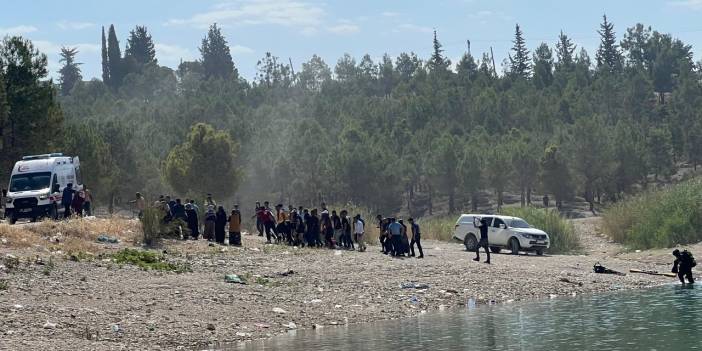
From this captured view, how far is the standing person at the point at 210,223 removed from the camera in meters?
36.2

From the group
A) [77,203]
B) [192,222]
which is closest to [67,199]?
[77,203]

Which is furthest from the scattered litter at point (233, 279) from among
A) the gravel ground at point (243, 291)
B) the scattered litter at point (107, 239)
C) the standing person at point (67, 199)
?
the standing person at point (67, 199)

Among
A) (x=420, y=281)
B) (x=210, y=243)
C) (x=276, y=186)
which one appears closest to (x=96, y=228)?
(x=210, y=243)

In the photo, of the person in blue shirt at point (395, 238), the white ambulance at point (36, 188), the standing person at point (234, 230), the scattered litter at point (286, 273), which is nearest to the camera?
the scattered litter at point (286, 273)

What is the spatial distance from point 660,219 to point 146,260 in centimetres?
2481

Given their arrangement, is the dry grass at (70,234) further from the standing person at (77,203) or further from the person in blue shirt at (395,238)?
the person in blue shirt at (395,238)

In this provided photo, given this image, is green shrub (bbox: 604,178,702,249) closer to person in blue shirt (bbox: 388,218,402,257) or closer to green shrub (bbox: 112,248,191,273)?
person in blue shirt (bbox: 388,218,402,257)

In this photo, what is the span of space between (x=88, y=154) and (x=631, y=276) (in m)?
35.2

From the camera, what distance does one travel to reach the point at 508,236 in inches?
1658

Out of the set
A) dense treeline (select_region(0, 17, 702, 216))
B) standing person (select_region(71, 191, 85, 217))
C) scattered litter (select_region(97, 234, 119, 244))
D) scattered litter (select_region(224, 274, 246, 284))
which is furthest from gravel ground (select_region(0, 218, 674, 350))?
dense treeline (select_region(0, 17, 702, 216))

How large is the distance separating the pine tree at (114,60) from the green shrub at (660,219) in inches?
5309

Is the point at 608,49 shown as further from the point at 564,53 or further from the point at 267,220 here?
the point at 267,220

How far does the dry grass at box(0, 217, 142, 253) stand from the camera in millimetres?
29609

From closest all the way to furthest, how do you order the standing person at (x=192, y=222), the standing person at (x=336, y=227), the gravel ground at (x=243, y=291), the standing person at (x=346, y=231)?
the gravel ground at (x=243, y=291) < the standing person at (x=192, y=222) < the standing person at (x=346, y=231) < the standing person at (x=336, y=227)
